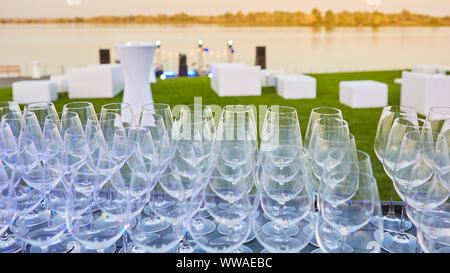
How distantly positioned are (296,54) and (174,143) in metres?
21.2

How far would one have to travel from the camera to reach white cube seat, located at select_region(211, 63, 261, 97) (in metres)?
9.02

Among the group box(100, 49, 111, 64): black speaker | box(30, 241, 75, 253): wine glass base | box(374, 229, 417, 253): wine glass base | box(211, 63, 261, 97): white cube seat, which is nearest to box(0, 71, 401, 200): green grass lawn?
box(211, 63, 261, 97): white cube seat

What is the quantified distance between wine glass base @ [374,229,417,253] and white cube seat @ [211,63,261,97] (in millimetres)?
7793

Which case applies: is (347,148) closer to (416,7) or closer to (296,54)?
(296,54)

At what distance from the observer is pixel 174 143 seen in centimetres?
132

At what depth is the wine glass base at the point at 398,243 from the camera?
51.0 inches

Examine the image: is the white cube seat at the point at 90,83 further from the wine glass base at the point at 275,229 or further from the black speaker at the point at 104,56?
the wine glass base at the point at 275,229

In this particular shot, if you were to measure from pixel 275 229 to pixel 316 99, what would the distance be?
759 cm

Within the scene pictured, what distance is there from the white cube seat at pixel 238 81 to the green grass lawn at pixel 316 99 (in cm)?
27

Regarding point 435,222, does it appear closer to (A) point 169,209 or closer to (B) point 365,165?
(B) point 365,165

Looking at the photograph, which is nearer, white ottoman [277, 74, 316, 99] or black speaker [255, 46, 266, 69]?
white ottoman [277, 74, 316, 99]

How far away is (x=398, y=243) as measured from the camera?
1.34 metres

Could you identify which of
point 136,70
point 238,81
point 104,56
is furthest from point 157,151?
point 104,56

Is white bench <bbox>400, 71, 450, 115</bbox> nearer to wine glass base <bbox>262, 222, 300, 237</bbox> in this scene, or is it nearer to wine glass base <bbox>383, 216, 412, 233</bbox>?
wine glass base <bbox>383, 216, 412, 233</bbox>
